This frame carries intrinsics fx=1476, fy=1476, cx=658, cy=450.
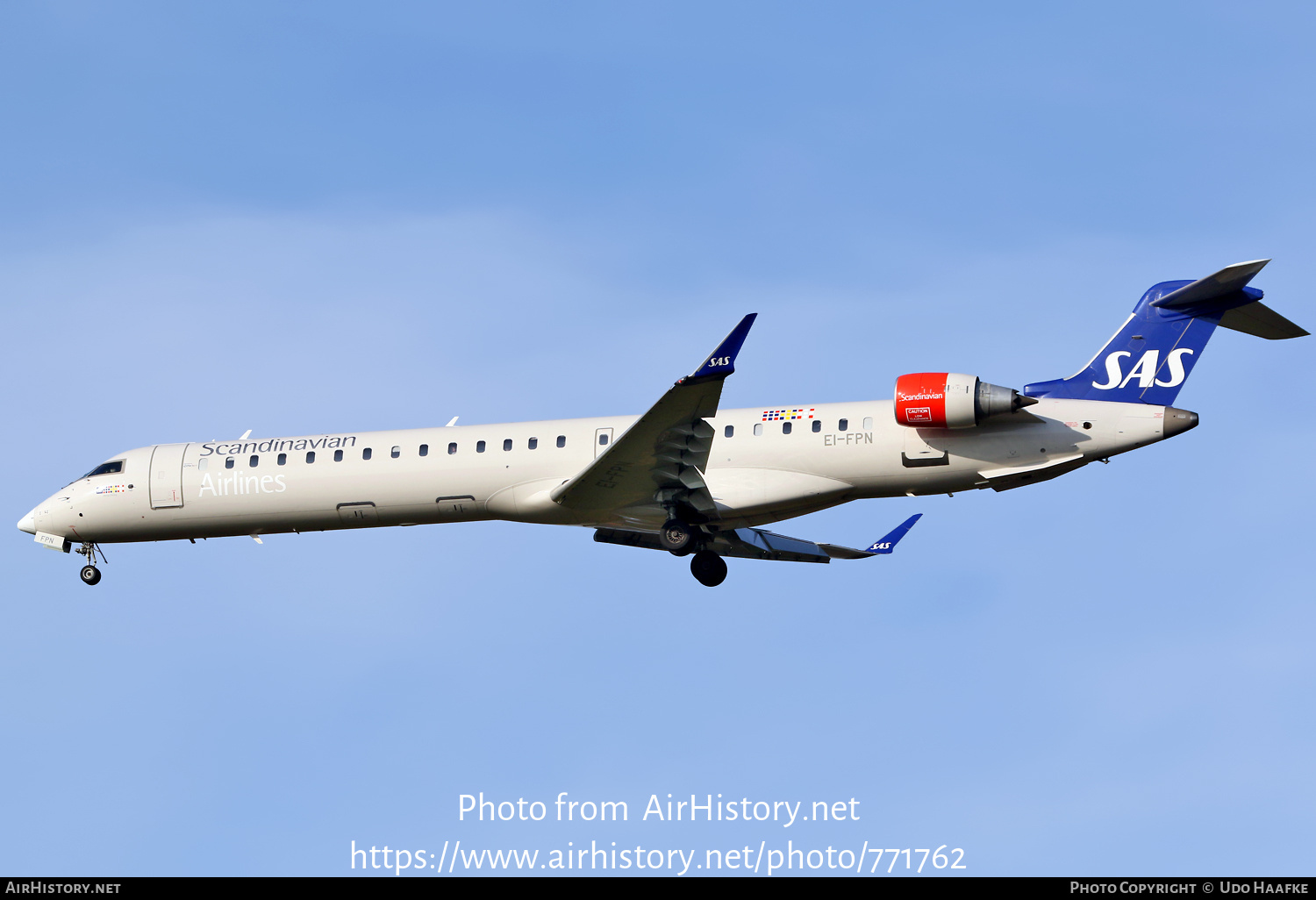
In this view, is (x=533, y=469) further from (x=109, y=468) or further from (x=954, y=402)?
(x=109, y=468)

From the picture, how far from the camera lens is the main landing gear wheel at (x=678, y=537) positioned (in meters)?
25.5

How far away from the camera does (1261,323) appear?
968 inches

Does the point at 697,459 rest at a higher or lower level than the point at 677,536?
higher

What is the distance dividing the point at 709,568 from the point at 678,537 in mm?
2352

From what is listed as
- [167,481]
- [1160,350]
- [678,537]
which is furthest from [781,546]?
[167,481]

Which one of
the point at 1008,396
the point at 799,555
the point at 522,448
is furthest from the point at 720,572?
the point at 1008,396

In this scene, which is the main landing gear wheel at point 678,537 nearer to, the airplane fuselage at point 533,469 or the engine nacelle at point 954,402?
the airplane fuselage at point 533,469

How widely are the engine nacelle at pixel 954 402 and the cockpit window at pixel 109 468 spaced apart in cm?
1490

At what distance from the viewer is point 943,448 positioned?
2445 cm

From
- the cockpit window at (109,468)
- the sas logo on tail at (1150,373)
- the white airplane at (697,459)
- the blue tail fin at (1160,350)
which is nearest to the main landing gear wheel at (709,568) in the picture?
the white airplane at (697,459)

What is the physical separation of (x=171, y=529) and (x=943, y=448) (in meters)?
14.4

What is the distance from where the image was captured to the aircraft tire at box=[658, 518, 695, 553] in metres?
25.5

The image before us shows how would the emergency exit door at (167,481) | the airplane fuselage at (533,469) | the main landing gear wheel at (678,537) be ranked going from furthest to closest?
the emergency exit door at (167,481) → the main landing gear wheel at (678,537) → the airplane fuselage at (533,469)
